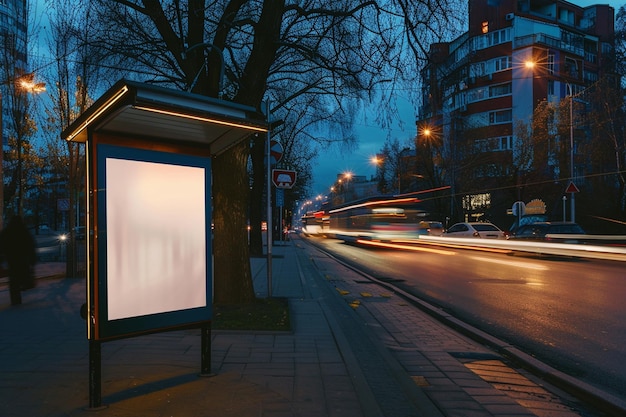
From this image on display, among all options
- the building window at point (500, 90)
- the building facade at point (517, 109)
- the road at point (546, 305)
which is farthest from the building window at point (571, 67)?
the road at point (546, 305)

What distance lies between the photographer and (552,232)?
71.6ft

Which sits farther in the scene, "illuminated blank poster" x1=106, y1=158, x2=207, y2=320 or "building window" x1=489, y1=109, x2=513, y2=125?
"building window" x1=489, y1=109, x2=513, y2=125

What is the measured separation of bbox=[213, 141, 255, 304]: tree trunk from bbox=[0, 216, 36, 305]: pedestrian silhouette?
330 centimetres

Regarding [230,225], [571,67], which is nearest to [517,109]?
[571,67]

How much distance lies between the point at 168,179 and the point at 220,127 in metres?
0.69

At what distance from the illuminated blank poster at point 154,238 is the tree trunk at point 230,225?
11.6 feet

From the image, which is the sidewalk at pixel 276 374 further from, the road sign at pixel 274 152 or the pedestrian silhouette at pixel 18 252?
the road sign at pixel 274 152

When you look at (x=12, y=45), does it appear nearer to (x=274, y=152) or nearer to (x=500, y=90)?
(x=274, y=152)

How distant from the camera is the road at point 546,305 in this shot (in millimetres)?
6336

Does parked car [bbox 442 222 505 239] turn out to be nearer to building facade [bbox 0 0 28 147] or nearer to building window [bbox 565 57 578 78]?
building facade [bbox 0 0 28 147]

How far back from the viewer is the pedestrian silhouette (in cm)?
855

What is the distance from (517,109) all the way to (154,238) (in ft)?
172

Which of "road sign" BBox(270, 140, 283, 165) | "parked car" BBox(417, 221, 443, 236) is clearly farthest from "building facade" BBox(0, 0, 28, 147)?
"parked car" BBox(417, 221, 443, 236)

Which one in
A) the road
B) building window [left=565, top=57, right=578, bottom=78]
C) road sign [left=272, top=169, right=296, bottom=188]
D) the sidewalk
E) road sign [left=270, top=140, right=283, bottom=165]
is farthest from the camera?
building window [left=565, top=57, right=578, bottom=78]
